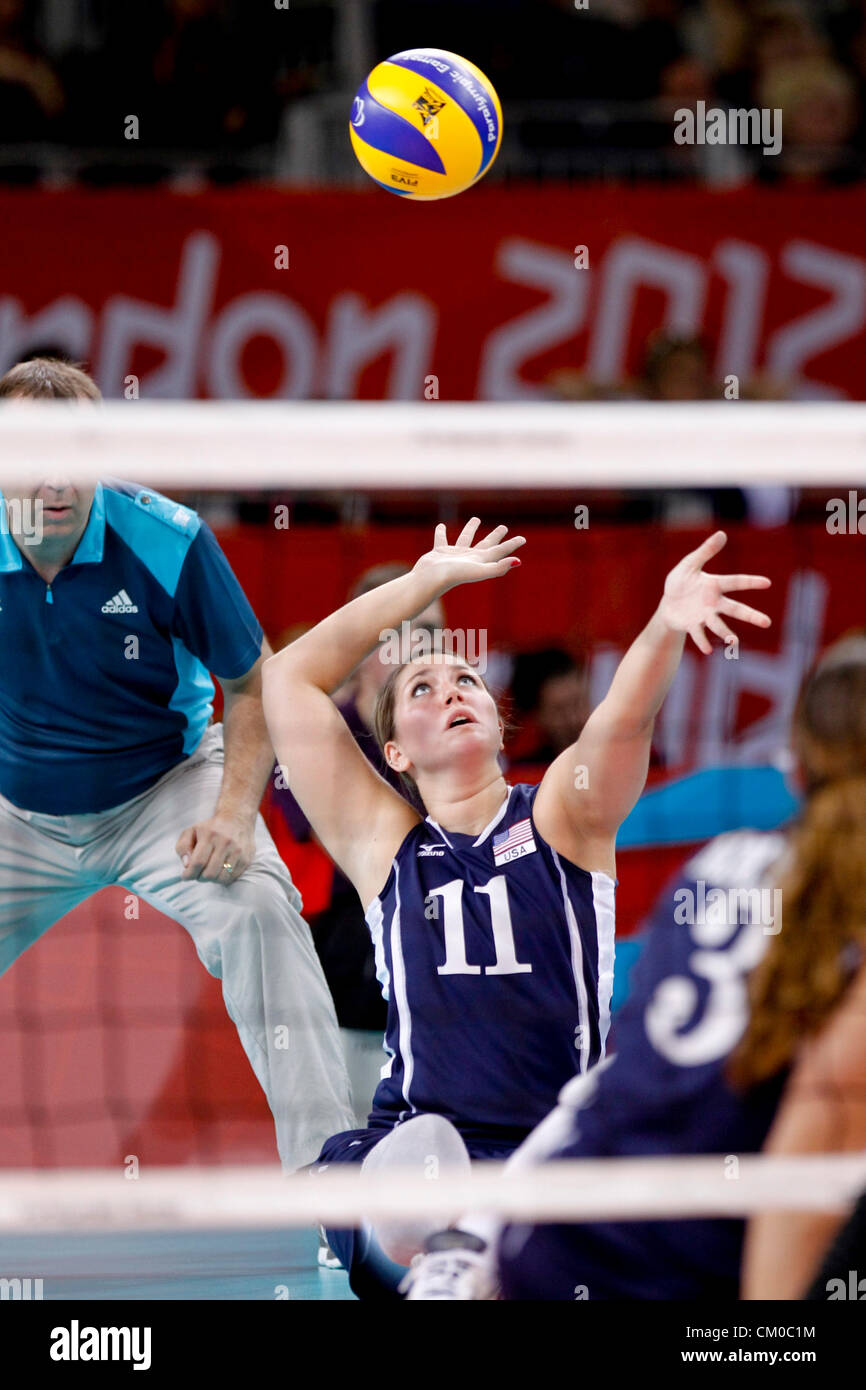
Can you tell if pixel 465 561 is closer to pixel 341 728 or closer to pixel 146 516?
pixel 341 728

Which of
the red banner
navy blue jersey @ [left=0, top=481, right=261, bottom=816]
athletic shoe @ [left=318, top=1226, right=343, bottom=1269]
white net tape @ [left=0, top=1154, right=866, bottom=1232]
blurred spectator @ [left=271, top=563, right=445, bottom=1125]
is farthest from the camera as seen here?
the red banner

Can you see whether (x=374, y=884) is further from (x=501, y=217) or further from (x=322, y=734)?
(x=501, y=217)

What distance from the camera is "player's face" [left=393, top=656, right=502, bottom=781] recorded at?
348cm

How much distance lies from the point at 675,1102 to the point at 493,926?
0.75 m

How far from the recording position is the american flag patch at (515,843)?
3.46 metres

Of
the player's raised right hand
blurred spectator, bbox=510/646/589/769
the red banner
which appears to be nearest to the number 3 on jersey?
the player's raised right hand

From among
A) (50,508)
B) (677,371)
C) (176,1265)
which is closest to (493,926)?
(50,508)

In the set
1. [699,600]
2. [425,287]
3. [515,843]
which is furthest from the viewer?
[425,287]

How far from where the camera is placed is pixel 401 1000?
3.38 metres

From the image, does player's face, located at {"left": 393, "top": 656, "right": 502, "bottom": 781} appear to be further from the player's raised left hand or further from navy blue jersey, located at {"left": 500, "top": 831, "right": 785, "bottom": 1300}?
navy blue jersey, located at {"left": 500, "top": 831, "right": 785, "bottom": 1300}

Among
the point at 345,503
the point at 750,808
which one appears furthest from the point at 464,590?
the point at 750,808

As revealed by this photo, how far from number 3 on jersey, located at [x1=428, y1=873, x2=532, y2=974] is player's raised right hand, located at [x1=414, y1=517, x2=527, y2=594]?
24.7 inches

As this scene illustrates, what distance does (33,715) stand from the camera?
3.93m

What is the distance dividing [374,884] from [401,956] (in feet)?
0.60
